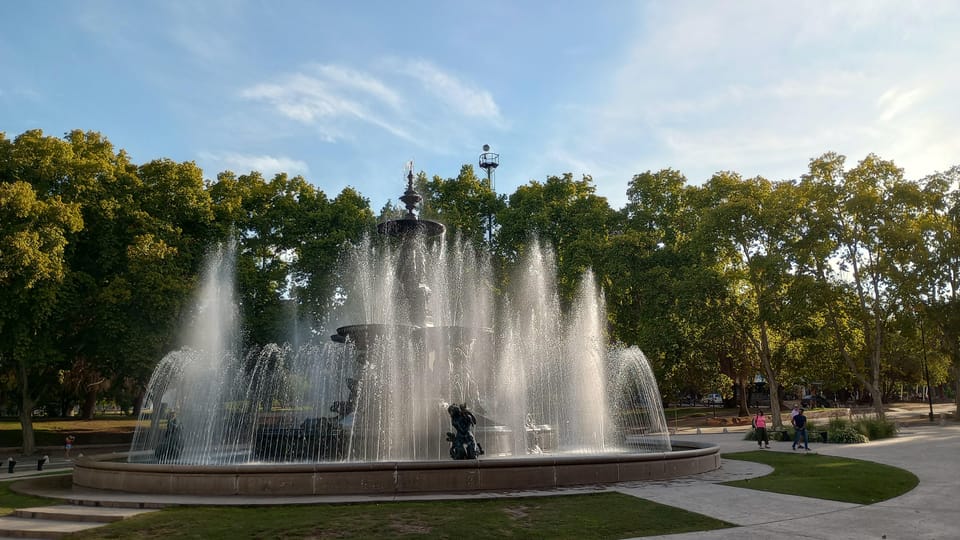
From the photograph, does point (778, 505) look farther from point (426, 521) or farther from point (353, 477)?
point (353, 477)

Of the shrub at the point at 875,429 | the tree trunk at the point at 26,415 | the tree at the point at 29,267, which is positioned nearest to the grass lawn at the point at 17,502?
the tree at the point at 29,267

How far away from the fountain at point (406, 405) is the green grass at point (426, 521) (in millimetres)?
1337

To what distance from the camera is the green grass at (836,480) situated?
1305cm

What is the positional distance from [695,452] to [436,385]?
23.2 ft

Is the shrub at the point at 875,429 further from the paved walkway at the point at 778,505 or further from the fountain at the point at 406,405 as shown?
the paved walkway at the point at 778,505

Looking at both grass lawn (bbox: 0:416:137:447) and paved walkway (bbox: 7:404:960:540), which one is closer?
paved walkway (bbox: 7:404:960:540)

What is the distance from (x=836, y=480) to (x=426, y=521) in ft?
32.4

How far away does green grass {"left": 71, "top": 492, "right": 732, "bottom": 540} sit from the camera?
31.5ft

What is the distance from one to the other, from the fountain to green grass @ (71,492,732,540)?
1.34m

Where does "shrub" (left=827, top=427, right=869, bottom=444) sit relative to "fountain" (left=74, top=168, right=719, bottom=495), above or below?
below

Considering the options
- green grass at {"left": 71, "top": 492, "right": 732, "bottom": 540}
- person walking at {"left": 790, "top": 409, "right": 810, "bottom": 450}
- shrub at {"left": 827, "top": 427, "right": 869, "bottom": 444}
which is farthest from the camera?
shrub at {"left": 827, "top": 427, "right": 869, "bottom": 444}

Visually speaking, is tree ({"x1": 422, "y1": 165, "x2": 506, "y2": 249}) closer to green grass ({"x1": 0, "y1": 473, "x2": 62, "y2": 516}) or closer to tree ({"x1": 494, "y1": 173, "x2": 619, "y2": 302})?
tree ({"x1": 494, "y1": 173, "x2": 619, "y2": 302})

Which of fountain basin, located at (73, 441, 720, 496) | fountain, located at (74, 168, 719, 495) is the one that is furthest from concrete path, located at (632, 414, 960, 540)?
fountain, located at (74, 168, 719, 495)

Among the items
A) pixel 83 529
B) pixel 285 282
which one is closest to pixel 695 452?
pixel 83 529
